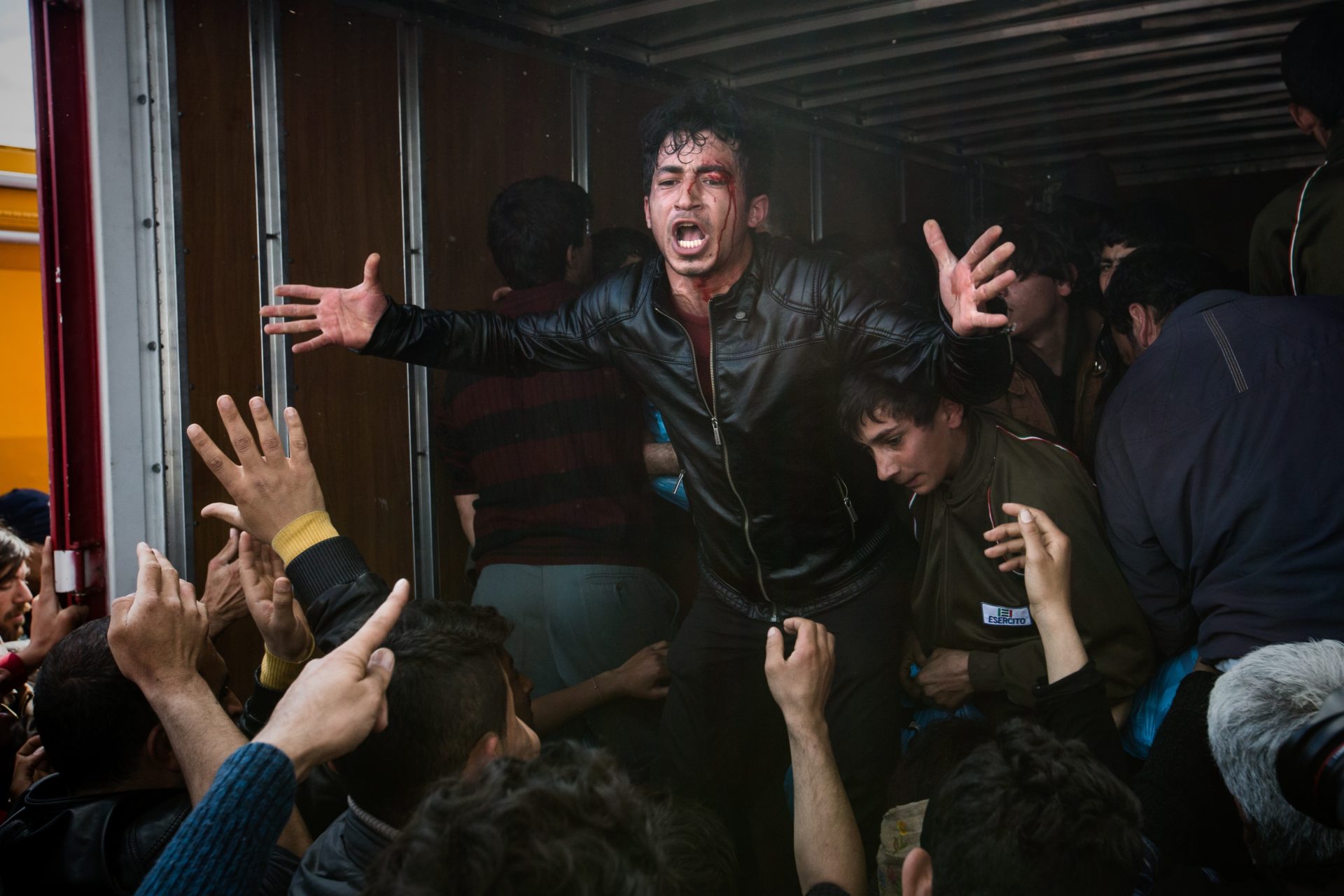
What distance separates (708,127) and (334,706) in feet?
5.71

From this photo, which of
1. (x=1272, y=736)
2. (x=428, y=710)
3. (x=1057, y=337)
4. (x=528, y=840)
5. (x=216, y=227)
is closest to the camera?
(x=528, y=840)

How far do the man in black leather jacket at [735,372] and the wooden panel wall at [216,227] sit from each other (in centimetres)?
26

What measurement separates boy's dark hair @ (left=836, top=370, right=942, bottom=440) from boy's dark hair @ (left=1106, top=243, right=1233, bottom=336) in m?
0.67

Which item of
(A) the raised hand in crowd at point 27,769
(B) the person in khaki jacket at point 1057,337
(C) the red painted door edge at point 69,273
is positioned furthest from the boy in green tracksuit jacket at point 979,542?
(A) the raised hand in crowd at point 27,769

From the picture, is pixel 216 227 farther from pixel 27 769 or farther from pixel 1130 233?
pixel 1130 233

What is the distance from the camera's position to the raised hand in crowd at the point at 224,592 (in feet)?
8.70

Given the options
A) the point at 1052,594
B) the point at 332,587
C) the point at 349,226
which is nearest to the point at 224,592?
the point at 332,587

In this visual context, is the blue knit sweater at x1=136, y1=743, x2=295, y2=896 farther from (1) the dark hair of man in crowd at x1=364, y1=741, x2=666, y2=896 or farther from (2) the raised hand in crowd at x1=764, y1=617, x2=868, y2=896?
(2) the raised hand in crowd at x1=764, y1=617, x2=868, y2=896

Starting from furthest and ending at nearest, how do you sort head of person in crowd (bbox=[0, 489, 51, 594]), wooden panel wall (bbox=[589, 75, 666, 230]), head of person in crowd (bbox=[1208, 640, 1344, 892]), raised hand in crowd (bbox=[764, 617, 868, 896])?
head of person in crowd (bbox=[0, 489, 51, 594]), wooden panel wall (bbox=[589, 75, 666, 230]), raised hand in crowd (bbox=[764, 617, 868, 896]), head of person in crowd (bbox=[1208, 640, 1344, 892])

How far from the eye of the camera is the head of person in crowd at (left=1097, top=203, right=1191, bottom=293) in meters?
3.52

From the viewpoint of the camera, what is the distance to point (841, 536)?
2.76m

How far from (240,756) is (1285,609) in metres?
1.92

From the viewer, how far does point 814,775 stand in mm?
2023

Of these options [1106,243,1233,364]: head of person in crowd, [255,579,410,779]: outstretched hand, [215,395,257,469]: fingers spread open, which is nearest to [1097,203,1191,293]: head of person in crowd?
[1106,243,1233,364]: head of person in crowd
